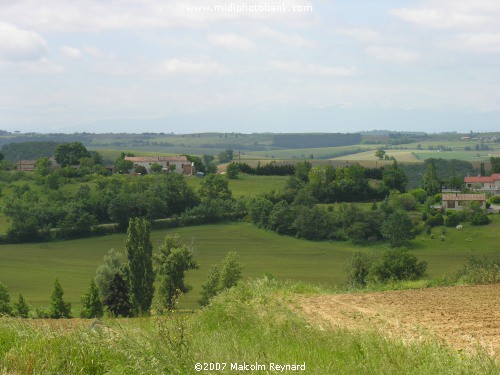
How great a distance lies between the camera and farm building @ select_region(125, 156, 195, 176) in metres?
95.1

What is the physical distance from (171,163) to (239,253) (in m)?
50.2

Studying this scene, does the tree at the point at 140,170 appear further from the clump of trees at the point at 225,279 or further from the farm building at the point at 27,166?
the clump of trees at the point at 225,279

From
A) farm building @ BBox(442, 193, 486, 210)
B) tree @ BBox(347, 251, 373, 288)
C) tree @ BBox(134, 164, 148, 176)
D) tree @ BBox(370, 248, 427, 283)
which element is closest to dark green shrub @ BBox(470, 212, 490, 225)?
farm building @ BBox(442, 193, 486, 210)

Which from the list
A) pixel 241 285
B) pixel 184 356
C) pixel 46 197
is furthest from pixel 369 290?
pixel 46 197

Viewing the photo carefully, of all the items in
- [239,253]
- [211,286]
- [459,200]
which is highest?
[459,200]

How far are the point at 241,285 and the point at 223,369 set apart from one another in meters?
6.49

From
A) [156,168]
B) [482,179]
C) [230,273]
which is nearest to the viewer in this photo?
[230,273]

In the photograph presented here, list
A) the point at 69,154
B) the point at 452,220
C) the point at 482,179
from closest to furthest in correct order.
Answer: the point at 452,220 → the point at 482,179 → the point at 69,154

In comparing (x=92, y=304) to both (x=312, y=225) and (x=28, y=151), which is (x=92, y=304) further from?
(x=28, y=151)

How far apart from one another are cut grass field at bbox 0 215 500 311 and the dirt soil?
843 inches

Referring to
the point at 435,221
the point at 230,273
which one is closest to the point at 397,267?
the point at 230,273

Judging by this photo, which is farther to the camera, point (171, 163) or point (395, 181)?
point (171, 163)

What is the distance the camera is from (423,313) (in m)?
13.2

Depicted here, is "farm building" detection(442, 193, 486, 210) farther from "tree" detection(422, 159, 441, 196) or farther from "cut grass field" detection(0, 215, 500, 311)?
"tree" detection(422, 159, 441, 196)
